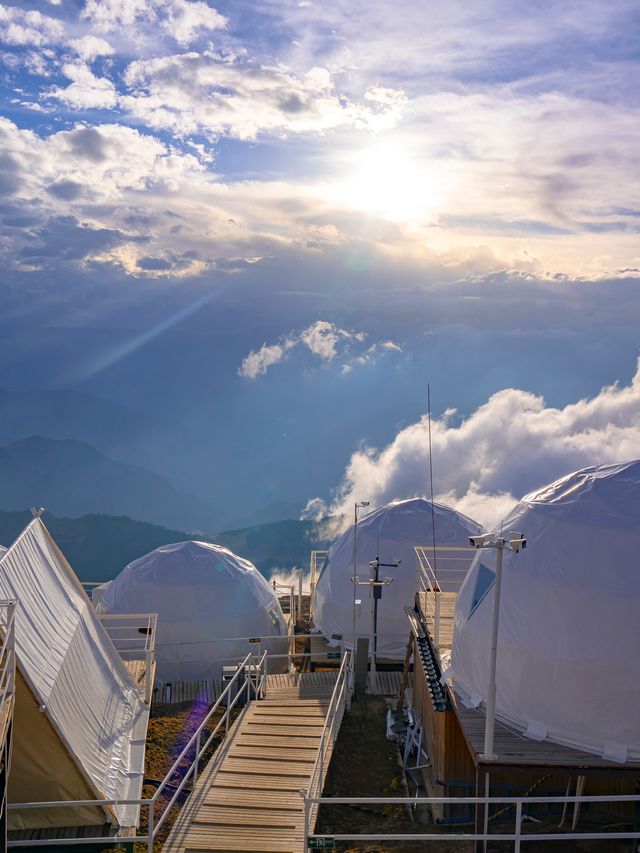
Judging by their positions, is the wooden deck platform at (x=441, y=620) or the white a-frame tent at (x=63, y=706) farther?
the wooden deck platform at (x=441, y=620)

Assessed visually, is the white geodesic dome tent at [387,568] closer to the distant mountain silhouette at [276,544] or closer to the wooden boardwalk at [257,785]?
the wooden boardwalk at [257,785]

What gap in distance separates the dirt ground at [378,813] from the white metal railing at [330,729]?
0.46 m

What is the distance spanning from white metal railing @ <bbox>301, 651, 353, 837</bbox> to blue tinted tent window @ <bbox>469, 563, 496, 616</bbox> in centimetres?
352

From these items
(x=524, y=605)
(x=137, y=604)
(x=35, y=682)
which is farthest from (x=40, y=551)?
(x=137, y=604)

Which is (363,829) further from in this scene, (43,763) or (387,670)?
(387,670)

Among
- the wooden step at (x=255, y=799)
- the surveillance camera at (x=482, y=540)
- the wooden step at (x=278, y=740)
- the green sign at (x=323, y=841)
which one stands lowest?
the wooden step at (x=255, y=799)

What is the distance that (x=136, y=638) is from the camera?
19781 mm

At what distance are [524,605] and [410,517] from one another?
617 inches

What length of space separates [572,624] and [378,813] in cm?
474

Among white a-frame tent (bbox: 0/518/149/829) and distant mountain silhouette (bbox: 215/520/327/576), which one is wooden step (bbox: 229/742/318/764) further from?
distant mountain silhouette (bbox: 215/520/327/576)

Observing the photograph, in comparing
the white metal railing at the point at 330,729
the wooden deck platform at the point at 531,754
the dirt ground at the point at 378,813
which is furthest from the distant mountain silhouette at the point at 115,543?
the wooden deck platform at the point at 531,754

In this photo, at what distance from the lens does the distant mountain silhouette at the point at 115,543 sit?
461 feet

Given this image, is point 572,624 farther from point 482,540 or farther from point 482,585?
point 482,540

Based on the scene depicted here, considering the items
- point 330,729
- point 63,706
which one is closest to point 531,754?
point 330,729
